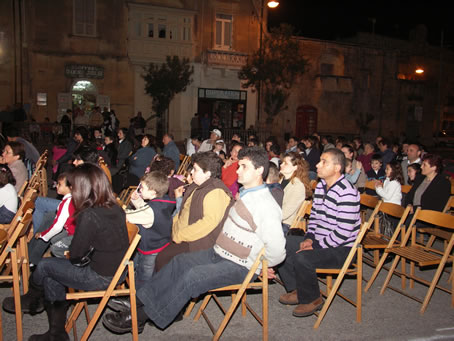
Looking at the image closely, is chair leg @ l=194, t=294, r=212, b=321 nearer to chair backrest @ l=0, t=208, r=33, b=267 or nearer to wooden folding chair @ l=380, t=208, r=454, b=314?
chair backrest @ l=0, t=208, r=33, b=267

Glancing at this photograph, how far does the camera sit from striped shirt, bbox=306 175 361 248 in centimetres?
399

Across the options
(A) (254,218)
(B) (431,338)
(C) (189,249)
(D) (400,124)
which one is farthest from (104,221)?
(D) (400,124)

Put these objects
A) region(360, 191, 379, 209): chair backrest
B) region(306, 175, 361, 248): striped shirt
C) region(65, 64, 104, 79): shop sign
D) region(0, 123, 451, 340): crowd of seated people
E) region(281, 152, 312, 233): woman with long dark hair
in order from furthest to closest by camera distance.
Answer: region(65, 64, 104, 79): shop sign → region(281, 152, 312, 233): woman with long dark hair → region(360, 191, 379, 209): chair backrest → region(306, 175, 361, 248): striped shirt → region(0, 123, 451, 340): crowd of seated people

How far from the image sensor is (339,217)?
4.01 m

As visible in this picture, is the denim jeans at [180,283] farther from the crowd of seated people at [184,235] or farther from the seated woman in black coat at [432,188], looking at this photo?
the seated woman in black coat at [432,188]

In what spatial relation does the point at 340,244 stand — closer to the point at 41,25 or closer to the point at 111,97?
the point at 111,97

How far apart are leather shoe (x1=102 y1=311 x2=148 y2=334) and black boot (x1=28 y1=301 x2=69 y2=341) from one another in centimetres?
34

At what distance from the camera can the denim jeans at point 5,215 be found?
4.64 metres

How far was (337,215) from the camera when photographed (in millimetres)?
4027

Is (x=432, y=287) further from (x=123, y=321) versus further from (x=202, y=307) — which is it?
(x=123, y=321)

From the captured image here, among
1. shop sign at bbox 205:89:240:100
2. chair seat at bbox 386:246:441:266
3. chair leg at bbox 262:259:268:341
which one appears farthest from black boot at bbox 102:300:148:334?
shop sign at bbox 205:89:240:100

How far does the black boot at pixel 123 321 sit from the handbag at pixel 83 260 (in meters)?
0.57

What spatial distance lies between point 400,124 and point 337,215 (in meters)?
28.7

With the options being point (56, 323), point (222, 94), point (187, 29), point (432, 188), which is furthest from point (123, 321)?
point (187, 29)
